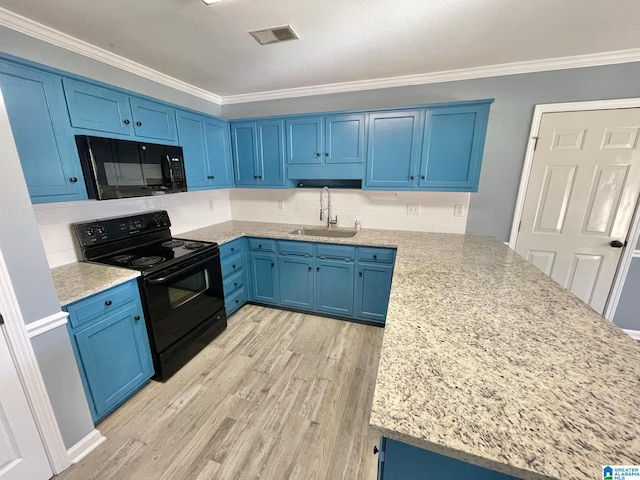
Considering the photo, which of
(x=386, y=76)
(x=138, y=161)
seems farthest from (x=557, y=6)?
(x=138, y=161)

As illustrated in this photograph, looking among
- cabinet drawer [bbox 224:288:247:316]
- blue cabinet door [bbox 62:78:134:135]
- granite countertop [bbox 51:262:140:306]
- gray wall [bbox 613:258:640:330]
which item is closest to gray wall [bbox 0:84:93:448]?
granite countertop [bbox 51:262:140:306]

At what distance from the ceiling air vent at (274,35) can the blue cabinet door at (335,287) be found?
1886 millimetres

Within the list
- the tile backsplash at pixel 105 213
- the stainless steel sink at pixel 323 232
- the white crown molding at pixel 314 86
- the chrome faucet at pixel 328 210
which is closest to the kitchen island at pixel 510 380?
the stainless steel sink at pixel 323 232

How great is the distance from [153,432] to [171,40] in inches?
Answer: 104

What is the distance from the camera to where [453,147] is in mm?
2340

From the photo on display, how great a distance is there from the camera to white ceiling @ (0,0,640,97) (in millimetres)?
1481

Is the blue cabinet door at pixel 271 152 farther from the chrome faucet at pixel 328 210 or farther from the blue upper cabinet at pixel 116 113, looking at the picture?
the blue upper cabinet at pixel 116 113

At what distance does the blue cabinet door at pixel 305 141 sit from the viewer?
2.68 m

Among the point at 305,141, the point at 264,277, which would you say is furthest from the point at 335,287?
the point at 305,141

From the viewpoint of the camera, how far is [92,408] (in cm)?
159

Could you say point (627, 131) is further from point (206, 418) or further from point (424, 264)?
point (206, 418)

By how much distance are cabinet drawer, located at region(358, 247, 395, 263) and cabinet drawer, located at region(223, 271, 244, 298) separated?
4.50 ft

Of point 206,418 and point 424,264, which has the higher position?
point 424,264

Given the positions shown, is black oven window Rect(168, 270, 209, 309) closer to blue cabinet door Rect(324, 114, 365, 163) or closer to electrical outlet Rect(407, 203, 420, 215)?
blue cabinet door Rect(324, 114, 365, 163)
